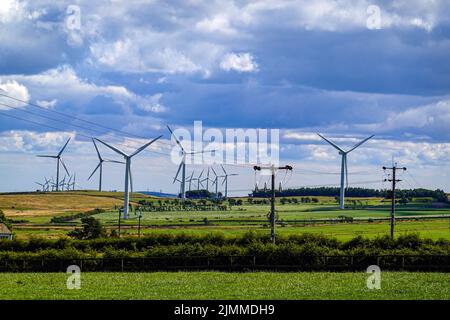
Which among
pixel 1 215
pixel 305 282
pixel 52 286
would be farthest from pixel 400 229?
pixel 52 286

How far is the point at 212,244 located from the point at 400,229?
58.3 m

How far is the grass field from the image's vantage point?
43.6 meters

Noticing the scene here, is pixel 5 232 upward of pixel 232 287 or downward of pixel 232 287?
downward

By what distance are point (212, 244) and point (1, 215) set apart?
6282 cm

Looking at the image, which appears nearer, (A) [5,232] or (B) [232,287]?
Answer: (B) [232,287]

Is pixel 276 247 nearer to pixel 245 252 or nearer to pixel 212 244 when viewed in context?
pixel 245 252

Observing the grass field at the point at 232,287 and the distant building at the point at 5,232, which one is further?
the distant building at the point at 5,232

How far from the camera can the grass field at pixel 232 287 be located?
43.6m

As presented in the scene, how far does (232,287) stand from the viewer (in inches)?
1951

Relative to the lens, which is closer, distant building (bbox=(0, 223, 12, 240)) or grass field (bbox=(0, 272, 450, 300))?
grass field (bbox=(0, 272, 450, 300))
